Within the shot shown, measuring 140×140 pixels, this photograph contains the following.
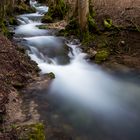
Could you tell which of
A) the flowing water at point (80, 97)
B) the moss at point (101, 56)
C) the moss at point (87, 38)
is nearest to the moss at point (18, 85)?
the flowing water at point (80, 97)

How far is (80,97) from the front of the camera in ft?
30.5

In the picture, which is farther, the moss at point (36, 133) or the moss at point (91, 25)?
the moss at point (91, 25)

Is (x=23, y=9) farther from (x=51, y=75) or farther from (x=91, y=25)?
(x=51, y=75)

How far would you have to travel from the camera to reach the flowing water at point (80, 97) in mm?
7109

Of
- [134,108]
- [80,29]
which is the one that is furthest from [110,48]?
[134,108]

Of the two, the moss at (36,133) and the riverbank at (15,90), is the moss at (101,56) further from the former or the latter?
the moss at (36,133)

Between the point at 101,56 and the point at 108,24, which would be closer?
the point at 101,56

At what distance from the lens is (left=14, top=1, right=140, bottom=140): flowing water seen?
23.3 ft

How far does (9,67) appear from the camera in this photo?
31.0 ft

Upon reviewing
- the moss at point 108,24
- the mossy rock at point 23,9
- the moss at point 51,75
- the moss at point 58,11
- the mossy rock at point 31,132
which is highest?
the mossy rock at point 31,132

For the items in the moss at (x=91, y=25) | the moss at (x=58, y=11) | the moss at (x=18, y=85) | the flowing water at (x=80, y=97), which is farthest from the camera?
the moss at (x=58, y=11)

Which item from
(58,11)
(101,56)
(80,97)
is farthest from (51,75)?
(58,11)

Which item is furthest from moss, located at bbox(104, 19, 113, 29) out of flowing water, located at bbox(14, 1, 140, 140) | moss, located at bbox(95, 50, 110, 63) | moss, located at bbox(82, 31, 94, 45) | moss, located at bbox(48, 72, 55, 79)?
moss, located at bbox(48, 72, 55, 79)

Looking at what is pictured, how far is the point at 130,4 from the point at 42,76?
943 cm
